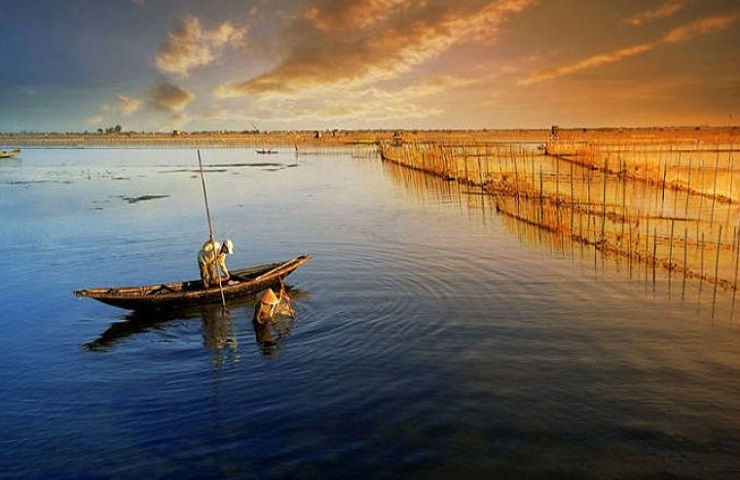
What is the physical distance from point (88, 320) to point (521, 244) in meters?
14.0

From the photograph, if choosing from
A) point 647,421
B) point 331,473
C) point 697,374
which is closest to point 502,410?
point 647,421

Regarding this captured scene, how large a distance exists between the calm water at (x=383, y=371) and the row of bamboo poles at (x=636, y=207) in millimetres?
1758

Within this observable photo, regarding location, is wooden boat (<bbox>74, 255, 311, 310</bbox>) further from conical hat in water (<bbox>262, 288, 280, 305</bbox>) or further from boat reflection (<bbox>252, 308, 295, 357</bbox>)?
conical hat in water (<bbox>262, 288, 280, 305</bbox>)

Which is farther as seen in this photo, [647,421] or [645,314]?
[645,314]

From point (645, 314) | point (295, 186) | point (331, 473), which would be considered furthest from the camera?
point (295, 186)

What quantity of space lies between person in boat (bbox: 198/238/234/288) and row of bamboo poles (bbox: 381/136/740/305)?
38.9 feet

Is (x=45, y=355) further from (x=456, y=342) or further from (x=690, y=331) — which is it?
(x=690, y=331)

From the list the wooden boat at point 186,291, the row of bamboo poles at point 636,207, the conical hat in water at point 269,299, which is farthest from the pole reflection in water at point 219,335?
the row of bamboo poles at point 636,207

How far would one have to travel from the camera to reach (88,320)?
12.2 metres

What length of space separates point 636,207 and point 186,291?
2110 centimetres

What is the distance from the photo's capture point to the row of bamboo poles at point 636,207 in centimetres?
1573

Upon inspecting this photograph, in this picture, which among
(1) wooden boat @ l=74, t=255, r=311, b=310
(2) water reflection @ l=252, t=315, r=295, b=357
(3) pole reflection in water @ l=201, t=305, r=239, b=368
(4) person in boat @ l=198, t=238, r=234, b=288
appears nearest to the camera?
(3) pole reflection in water @ l=201, t=305, r=239, b=368

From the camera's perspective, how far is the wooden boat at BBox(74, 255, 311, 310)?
1162 centimetres

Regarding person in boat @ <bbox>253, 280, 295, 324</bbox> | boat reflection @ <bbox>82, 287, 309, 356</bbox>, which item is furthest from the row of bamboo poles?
boat reflection @ <bbox>82, 287, 309, 356</bbox>
